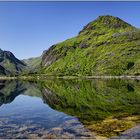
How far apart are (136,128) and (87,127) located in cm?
742

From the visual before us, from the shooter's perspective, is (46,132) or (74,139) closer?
(74,139)

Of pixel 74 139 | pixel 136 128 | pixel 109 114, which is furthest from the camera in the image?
pixel 109 114

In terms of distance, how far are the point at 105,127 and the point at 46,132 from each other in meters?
8.87

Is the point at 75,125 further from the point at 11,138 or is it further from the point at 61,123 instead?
the point at 11,138

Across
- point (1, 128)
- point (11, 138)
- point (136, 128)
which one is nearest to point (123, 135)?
point (136, 128)

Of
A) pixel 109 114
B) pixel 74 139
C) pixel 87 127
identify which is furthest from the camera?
pixel 109 114

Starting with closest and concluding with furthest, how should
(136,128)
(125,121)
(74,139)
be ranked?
(74,139) < (136,128) < (125,121)

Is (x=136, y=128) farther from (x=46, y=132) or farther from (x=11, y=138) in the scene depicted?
(x=11, y=138)

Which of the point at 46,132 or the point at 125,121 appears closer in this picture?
the point at 46,132

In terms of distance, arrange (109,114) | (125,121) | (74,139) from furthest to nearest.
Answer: (109,114)
(125,121)
(74,139)

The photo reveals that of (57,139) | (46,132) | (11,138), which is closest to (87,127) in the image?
(46,132)

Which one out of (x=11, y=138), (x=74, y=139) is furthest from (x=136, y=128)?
(x=11, y=138)

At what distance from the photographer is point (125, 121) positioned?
47.9 metres

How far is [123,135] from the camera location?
36.9 meters
